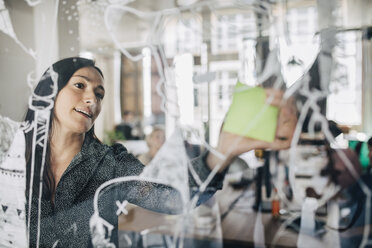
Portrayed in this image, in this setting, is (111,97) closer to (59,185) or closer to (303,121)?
(59,185)

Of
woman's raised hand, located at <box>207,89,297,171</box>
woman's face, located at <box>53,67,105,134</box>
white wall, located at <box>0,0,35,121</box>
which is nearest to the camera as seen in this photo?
woman's raised hand, located at <box>207,89,297,171</box>

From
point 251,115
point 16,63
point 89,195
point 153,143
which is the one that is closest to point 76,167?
point 89,195

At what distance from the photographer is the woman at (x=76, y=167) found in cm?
150

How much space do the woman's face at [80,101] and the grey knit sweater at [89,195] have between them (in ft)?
0.34

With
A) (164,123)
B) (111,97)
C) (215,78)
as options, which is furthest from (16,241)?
(215,78)

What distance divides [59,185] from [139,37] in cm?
82

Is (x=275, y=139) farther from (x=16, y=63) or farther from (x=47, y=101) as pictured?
(x=16, y=63)

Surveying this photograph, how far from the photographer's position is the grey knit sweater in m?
1.48

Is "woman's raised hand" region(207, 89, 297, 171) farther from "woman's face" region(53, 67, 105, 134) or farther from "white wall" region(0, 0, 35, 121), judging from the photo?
"white wall" region(0, 0, 35, 121)

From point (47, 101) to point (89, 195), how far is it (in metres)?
0.53

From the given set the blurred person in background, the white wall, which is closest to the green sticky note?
the blurred person in background

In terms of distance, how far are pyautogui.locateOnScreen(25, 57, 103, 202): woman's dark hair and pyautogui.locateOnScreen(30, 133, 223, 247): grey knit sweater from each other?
0.09 metres

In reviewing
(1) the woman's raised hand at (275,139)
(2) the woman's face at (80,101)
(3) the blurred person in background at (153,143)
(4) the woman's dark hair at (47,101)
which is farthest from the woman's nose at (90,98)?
(1) the woman's raised hand at (275,139)

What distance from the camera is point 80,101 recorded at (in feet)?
5.19
